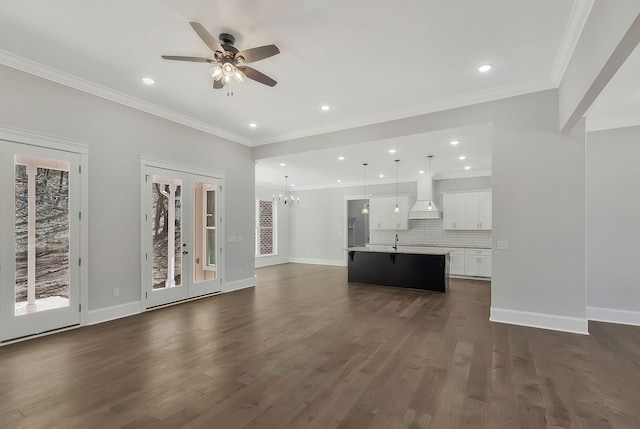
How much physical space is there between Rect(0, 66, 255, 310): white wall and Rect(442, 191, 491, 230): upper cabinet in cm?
702

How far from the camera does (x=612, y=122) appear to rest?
4.55 metres

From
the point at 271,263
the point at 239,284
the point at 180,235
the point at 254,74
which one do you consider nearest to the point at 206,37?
the point at 254,74

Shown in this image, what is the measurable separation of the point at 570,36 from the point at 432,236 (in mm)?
6879

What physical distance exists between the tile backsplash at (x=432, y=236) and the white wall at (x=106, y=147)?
22.0ft

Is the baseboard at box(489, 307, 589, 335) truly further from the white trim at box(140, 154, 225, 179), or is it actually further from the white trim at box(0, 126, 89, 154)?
the white trim at box(0, 126, 89, 154)

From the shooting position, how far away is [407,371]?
2799mm

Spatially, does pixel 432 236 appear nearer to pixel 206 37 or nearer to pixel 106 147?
pixel 206 37

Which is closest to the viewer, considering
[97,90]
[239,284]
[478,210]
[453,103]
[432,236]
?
[97,90]

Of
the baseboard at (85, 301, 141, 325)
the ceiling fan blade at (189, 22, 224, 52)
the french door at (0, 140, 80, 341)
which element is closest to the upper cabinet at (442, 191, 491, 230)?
the ceiling fan blade at (189, 22, 224, 52)

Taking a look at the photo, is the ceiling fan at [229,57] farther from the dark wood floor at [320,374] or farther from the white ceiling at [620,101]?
the white ceiling at [620,101]

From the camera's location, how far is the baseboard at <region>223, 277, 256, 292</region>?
246 inches

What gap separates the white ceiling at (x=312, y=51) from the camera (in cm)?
269

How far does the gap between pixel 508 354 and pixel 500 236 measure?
1.64m

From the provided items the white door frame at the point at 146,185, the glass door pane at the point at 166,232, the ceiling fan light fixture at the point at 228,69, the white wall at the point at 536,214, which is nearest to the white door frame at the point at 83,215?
the white door frame at the point at 146,185
